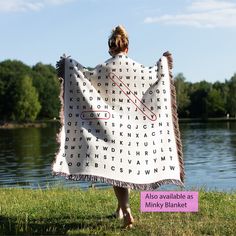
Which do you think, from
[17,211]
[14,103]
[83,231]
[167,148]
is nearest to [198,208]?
[167,148]

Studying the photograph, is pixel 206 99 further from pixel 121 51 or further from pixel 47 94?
pixel 121 51

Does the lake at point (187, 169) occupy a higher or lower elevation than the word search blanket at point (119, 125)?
lower

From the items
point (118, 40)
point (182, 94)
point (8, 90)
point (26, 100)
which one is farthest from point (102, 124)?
point (182, 94)

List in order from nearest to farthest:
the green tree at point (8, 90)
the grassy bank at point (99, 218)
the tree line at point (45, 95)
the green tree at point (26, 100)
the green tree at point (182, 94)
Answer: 1. the grassy bank at point (99, 218)
2. the green tree at point (26, 100)
3. the tree line at point (45, 95)
4. the green tree at point (8, 90)
5. the green tree at point (182, 94)

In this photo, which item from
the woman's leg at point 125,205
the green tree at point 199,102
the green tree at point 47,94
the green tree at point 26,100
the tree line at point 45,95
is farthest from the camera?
the green tree at point 199,102

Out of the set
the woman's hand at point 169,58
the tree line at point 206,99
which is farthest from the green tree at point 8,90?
the woman's hand at point 169,58

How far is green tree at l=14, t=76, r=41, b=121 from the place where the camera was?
106688 mm

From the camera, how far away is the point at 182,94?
128125 millimetres

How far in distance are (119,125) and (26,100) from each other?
101 metres

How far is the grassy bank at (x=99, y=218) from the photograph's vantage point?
652 cm

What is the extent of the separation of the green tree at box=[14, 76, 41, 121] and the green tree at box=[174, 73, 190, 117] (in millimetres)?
33088

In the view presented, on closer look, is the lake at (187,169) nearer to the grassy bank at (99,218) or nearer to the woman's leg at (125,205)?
the grassy bank at (99,218)

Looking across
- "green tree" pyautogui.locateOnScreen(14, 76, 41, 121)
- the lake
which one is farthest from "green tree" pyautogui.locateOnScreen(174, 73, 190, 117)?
the lake

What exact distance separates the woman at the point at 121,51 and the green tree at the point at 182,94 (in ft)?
381
